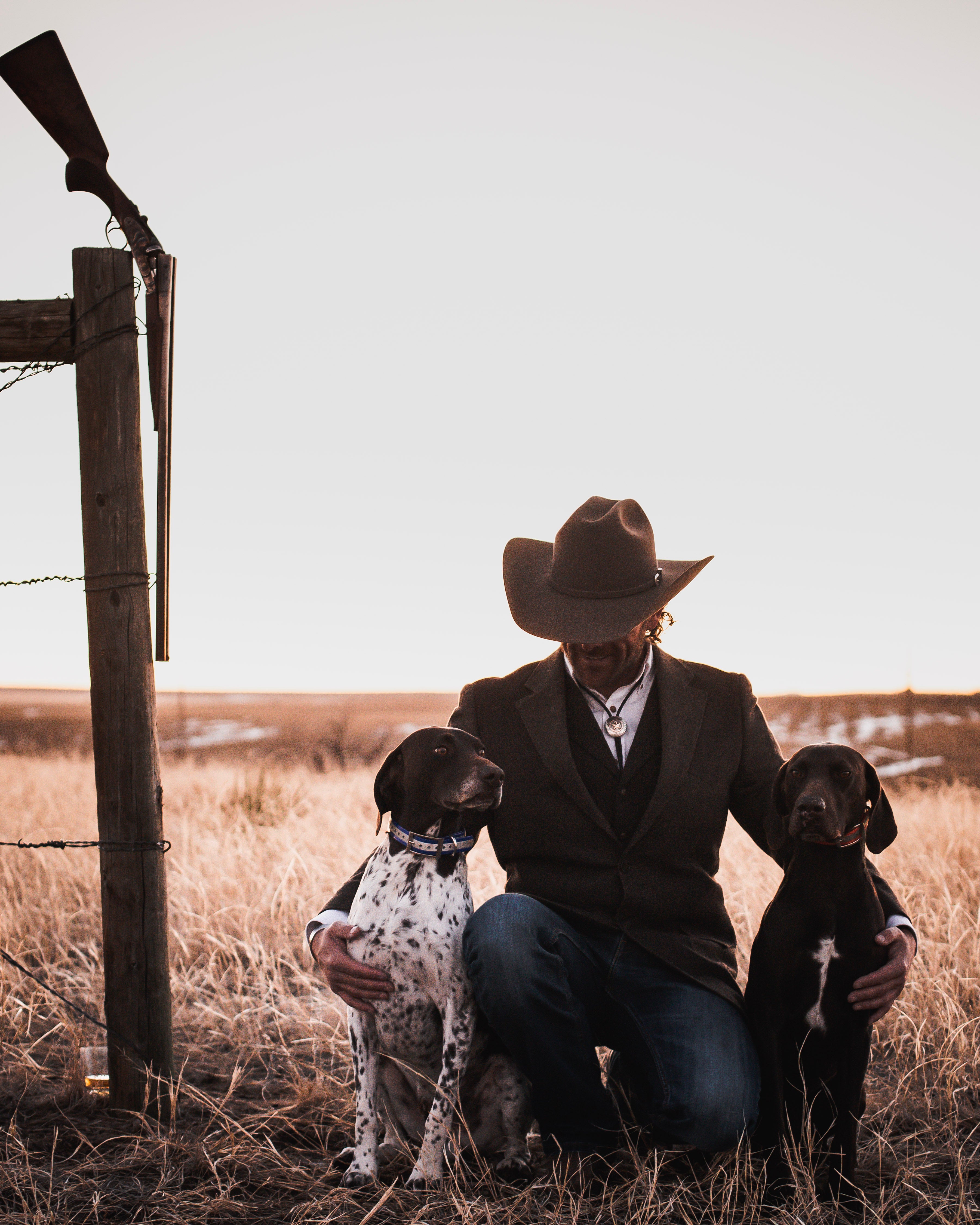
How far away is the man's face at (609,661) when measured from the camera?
2654 millimetres

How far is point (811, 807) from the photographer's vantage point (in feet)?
7.04

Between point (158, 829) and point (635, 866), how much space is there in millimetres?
1470

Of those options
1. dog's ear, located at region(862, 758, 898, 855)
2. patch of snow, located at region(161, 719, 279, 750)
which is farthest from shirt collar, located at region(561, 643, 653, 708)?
patch of snow, located at region(161, 719, 279, 750)

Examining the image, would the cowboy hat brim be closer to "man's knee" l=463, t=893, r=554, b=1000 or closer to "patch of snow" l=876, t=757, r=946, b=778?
"man's knee" l=463, t=893, r=554, b=1000

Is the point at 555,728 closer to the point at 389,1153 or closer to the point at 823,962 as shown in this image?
the point at 823,962

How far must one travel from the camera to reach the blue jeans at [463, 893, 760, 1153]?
7.63 ft

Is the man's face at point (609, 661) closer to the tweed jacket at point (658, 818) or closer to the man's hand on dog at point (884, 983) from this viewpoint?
the tweed jacket at point (658, 818)

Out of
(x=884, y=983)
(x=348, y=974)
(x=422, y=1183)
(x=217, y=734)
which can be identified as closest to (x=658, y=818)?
(x=884, y=983)

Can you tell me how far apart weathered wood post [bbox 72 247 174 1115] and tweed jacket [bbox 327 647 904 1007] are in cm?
68

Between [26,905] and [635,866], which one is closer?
[635,866]

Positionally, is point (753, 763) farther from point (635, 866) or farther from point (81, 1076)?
point (81, 1076)

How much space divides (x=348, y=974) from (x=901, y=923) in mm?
1366

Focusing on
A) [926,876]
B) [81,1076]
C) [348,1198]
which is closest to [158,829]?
[81,1076]

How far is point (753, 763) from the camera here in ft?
8.75
